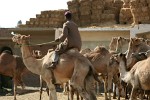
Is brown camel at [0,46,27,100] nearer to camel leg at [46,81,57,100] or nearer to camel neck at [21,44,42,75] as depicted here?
camel neck at [21,44,42,75]

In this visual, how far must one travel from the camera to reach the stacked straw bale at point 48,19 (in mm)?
27445

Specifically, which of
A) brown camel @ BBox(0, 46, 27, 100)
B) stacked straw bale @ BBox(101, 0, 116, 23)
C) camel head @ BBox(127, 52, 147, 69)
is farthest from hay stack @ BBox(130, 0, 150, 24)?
camel head @ BBox(127, 52, 147, 69)

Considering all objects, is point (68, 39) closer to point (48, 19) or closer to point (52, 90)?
point (52, 90)

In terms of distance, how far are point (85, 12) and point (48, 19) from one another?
103 inches

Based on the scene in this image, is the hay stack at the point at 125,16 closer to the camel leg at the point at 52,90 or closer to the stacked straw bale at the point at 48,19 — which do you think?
the stacked straw bale at the point at 48,19

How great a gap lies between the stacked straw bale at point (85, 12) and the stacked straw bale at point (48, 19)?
1355mm

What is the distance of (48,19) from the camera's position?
27.6 meters

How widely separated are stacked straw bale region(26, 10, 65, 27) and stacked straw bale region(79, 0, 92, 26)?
135 cm

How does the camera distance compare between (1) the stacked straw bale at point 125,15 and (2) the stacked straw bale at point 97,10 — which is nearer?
(1) the stacked straw bale at point 125,15

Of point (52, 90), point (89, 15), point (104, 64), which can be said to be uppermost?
point (89, 15)

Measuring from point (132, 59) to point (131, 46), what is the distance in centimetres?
54

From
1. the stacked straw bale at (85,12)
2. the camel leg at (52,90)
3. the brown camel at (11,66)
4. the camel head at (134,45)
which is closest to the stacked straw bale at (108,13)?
the stacked straw bale at (85,12)

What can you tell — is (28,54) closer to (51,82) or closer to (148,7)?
(51,82)

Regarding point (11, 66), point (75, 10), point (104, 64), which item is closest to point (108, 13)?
point (75, 10)
